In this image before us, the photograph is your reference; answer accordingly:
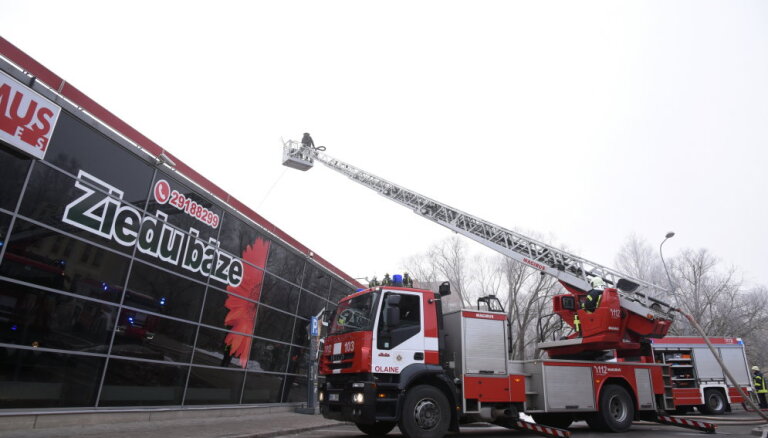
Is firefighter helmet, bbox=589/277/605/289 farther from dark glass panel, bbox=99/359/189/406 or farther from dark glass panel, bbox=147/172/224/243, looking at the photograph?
dark glass panel, bbox=99/359/189/406

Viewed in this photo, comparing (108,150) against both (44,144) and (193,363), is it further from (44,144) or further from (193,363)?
(193,363)

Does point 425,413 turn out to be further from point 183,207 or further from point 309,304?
point 309,304

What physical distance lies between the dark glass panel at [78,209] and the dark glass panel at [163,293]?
71 centimetres

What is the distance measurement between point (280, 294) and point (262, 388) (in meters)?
3.11

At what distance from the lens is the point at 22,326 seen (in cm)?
731

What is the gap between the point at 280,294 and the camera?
15.2m

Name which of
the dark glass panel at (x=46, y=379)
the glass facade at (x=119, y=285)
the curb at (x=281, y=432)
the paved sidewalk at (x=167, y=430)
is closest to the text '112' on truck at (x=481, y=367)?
the curb at (x=281, y=432)

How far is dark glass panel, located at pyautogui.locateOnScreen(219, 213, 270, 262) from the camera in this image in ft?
40.9

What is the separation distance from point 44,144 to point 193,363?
6.36 m

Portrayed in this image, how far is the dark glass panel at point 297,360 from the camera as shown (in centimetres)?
1598

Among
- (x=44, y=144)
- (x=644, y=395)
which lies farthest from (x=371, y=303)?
(x=644, y=395)

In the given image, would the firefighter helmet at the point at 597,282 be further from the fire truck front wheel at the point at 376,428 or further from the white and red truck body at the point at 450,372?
the fire truck front wheel at the point at 376,428

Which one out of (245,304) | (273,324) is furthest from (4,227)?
(273,324)

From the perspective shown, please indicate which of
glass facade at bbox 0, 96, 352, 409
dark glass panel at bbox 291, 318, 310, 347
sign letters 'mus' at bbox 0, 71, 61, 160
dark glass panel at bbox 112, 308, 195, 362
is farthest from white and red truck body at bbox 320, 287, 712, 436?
dark glass panel at bbox 291, 318, 310, 347
